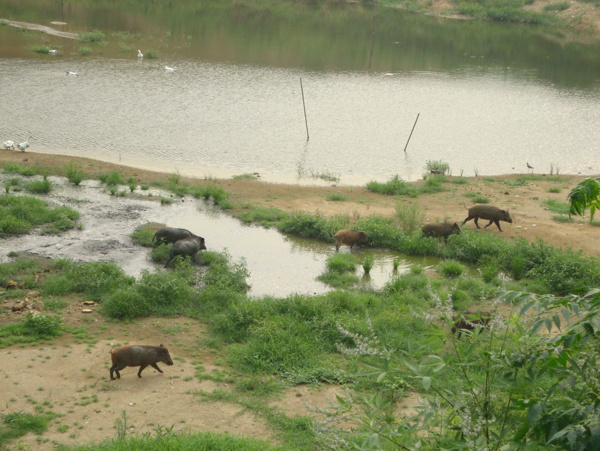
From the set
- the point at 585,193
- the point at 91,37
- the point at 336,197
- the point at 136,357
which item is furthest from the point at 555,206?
the point at 91,37

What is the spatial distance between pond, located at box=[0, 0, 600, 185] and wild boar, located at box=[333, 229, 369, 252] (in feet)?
20.3

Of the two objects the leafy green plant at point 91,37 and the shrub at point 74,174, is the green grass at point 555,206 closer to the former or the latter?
the shrub at point 74,174

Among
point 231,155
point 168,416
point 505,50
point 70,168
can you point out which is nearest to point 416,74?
point 505,50

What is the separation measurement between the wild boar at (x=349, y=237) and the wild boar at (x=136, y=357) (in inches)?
235

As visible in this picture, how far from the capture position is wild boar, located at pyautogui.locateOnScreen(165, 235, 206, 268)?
1259 cm

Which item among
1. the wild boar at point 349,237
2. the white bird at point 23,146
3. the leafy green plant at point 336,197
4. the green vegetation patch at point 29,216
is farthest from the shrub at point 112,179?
the wild boar at point 349,237

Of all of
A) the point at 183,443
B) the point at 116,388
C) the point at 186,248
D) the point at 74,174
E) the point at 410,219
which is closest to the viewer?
the point at 183,443

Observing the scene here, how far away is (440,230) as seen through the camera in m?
14.6

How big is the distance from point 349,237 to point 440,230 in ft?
6.64

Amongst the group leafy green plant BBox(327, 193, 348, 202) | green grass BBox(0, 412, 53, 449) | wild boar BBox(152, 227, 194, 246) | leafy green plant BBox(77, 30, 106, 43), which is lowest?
green grass BBox(0, 412, 53, 449)

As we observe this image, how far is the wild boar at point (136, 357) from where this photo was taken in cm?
854

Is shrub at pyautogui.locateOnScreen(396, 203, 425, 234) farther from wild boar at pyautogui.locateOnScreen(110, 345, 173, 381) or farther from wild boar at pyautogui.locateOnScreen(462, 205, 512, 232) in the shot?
wild boar at pyautogui.locateOnScreen(110, 345, 173, 381)

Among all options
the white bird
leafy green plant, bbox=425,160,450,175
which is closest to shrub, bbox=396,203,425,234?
leafy green plant, bbox=425,160,450,175

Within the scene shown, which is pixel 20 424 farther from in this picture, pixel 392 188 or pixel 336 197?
pixel 392 188
